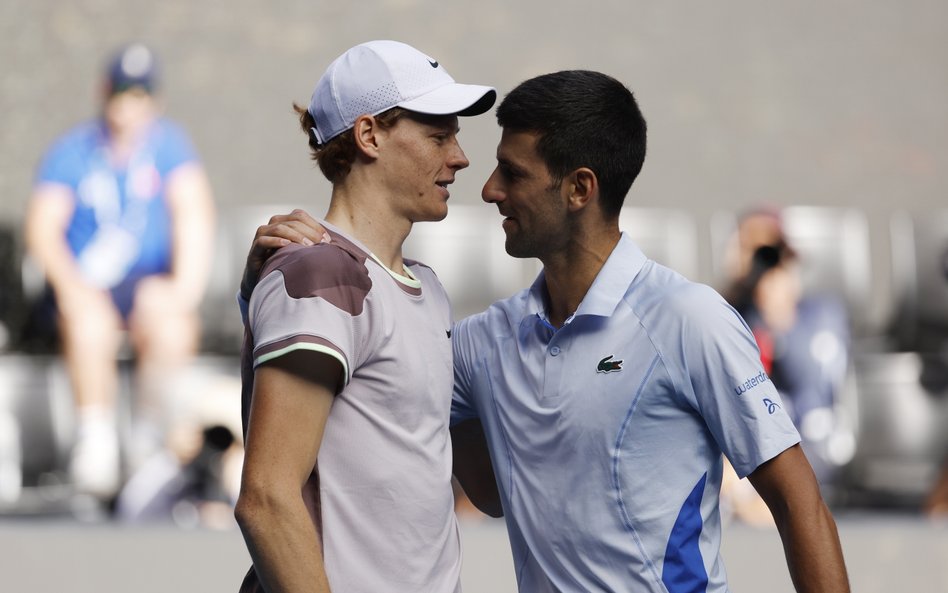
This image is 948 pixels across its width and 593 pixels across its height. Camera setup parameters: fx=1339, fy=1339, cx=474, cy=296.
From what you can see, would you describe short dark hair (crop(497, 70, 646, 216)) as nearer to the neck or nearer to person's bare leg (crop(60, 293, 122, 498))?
the neck

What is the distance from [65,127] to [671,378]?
559cm

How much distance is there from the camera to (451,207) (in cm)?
658

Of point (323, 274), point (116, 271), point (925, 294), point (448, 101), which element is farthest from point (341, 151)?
point (925, 294)

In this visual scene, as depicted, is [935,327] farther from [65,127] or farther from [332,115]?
[332,115]

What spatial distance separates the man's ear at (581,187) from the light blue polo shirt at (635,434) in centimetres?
11

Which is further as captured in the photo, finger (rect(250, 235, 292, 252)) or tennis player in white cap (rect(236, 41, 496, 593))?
finger (rect(250, 235, 292, 252))

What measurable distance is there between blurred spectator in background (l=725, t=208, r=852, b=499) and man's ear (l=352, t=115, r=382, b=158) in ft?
12.3

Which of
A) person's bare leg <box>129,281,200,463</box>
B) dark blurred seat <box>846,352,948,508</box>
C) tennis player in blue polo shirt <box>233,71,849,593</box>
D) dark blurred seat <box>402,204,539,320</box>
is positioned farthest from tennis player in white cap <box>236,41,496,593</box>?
dark blurred seat <box>846,352,948,508</box>

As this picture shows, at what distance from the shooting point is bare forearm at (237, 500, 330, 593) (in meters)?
1.64

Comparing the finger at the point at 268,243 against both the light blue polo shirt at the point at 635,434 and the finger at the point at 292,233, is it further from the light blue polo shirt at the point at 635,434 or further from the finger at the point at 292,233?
the light blue polo shirt at the point at 635,434

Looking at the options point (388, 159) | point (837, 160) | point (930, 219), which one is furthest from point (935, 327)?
point (388, 159)

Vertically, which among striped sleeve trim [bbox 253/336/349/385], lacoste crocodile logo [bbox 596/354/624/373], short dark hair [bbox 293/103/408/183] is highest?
short dark hair [bbox 293/103/408/183]

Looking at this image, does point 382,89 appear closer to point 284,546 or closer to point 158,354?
point 284,546

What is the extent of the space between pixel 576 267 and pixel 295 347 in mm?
622
